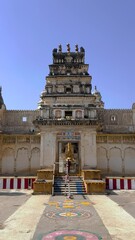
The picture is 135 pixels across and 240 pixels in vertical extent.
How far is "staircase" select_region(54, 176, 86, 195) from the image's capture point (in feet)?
63.3

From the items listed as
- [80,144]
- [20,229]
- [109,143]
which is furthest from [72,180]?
[20,229]

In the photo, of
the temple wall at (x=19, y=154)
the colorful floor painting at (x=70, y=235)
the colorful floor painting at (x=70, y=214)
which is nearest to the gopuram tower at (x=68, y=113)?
the temple wall at (x=19, y=154)

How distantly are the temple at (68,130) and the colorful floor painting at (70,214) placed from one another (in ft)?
43.8

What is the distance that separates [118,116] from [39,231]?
27605mm

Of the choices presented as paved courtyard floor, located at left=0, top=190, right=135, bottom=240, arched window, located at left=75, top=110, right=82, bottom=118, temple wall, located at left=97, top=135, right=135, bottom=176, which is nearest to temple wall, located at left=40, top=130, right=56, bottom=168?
arched window, located at left=75, top=110, right=82, bottom=118

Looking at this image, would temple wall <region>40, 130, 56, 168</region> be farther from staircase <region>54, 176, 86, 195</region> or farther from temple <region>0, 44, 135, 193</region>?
staircase <region>54, 176, 86, 195</region>

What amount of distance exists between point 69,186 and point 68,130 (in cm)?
901

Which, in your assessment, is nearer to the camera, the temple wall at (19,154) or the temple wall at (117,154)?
the temple wall at (117,154)

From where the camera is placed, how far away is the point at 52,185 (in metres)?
19.5

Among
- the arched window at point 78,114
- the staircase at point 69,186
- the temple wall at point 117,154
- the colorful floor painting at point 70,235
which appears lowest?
the staircase at point 69,186

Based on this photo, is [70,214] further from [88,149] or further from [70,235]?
[88,149]

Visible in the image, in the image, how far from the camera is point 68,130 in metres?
26.9

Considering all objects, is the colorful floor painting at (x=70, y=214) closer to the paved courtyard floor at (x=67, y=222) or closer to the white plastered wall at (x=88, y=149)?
the paved courtyard floor at (x=67, y=222)

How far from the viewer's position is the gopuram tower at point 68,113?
2647cm
